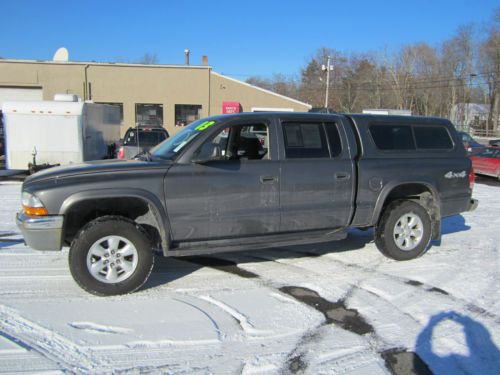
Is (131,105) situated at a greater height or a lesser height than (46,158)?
greater

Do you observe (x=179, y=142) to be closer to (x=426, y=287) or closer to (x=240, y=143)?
(x=240, y=143)

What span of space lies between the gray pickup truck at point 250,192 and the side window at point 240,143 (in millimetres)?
15

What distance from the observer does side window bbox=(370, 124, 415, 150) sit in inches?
225

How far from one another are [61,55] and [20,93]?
12.7ft

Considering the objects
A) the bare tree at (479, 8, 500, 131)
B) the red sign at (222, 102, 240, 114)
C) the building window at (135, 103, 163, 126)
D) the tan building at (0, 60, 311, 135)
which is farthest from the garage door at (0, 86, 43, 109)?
the bare tree at (479, 8, 500, 131)

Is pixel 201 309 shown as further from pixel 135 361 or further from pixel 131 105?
pixel 131 105

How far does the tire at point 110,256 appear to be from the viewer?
4.33 meters

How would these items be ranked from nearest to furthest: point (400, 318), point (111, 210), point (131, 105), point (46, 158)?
point (400, 318), point (111, 210), point (46, 158), point (131, 105)

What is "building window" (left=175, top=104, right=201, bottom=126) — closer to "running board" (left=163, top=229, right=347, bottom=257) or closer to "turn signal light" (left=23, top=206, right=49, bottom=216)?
"running board" (left=163, top=229, right=347, bottom=257)

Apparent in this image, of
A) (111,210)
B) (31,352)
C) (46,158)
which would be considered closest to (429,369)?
(31,352)

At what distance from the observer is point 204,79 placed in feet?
102

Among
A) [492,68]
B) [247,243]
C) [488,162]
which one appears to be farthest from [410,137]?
[492,68]

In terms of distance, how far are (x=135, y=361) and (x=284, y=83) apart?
256 ft

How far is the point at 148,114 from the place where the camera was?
1242 inches
